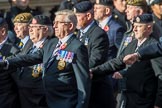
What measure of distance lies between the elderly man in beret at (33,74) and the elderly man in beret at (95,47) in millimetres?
408

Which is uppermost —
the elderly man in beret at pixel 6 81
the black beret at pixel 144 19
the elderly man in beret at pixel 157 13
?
the black beret at pixel 144 19

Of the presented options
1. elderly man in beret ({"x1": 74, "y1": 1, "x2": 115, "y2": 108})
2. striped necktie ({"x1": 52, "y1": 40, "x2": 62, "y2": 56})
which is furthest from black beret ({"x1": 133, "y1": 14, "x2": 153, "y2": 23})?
striped necktie ({"x1": 52, "y1": 40, "x2": 62, "y2": 56})

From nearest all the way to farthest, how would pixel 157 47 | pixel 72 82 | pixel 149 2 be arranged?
pixel 157 47 → pixel 72 82 → pixel 149 2

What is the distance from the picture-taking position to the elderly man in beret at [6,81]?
6.83m

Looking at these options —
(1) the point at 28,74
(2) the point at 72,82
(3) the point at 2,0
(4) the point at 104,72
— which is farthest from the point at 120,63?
(3) the point at 2,0

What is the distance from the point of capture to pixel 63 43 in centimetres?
592

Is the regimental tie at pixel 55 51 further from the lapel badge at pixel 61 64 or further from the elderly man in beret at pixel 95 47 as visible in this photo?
the elderly man in beret at pixel 95 47

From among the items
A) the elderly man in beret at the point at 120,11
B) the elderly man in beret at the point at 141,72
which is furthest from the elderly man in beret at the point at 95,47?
the elderly man in beret at the point at 120,11

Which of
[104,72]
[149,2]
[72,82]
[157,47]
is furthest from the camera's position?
[149,2]

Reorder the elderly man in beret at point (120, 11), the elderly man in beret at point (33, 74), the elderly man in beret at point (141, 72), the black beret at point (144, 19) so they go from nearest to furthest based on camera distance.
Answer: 1. the elderly man in beret at point (141, 72)
2. the black beret at point (144, 19)
3. the elderly man in beret at point (33, 74)
4. the elderly man in beret at point (120, 11)

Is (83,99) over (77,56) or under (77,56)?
under

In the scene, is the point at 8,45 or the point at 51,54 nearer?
the point at 51,54

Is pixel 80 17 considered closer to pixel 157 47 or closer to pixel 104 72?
pixel 104 72

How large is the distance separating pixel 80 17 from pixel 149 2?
A: 1146 millimetres
